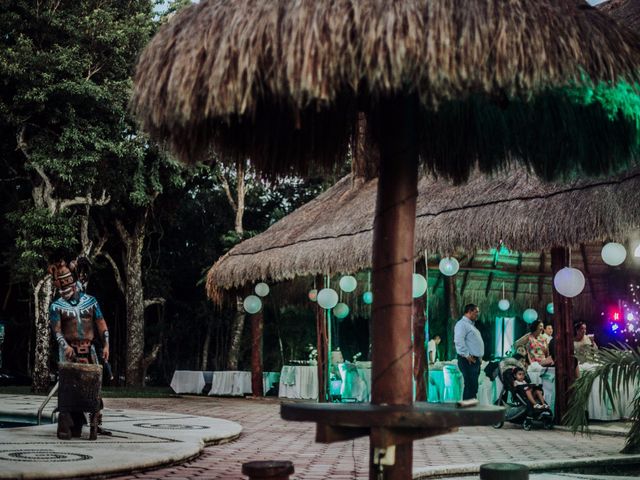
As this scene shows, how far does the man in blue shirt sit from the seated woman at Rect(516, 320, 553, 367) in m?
0.83

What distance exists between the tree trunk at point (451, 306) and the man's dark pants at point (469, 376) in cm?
692

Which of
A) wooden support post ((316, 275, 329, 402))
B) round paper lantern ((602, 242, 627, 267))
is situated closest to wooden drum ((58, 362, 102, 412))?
round paper lantern ((602, 242, 627, 267))

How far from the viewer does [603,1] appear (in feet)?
45.2

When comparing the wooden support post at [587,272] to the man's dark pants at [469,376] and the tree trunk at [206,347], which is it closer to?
A: the man's dark pants at [469,376]

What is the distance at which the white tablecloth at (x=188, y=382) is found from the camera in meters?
18.9

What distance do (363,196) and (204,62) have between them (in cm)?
1138

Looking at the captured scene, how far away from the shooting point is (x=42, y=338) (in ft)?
58.9

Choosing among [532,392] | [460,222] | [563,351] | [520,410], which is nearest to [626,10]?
[460,222]

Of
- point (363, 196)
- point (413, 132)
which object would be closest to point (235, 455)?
point (413, 132)

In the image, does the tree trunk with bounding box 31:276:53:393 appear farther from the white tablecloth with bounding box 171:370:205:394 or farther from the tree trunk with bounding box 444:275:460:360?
the tree trunk with bounding box 444:275:460:360

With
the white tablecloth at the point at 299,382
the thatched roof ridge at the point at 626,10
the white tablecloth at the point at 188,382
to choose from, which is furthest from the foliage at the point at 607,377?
the white tablecloth at the point at 188,382

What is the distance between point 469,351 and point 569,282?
1896 millimetres

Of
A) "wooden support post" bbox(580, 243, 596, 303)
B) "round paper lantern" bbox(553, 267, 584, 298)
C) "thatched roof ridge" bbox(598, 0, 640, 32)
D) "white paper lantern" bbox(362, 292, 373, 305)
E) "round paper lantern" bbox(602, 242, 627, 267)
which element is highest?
"thatched roof ridge" bbox(598, 0, 640, 32)

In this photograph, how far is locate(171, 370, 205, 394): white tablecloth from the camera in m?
18.9
